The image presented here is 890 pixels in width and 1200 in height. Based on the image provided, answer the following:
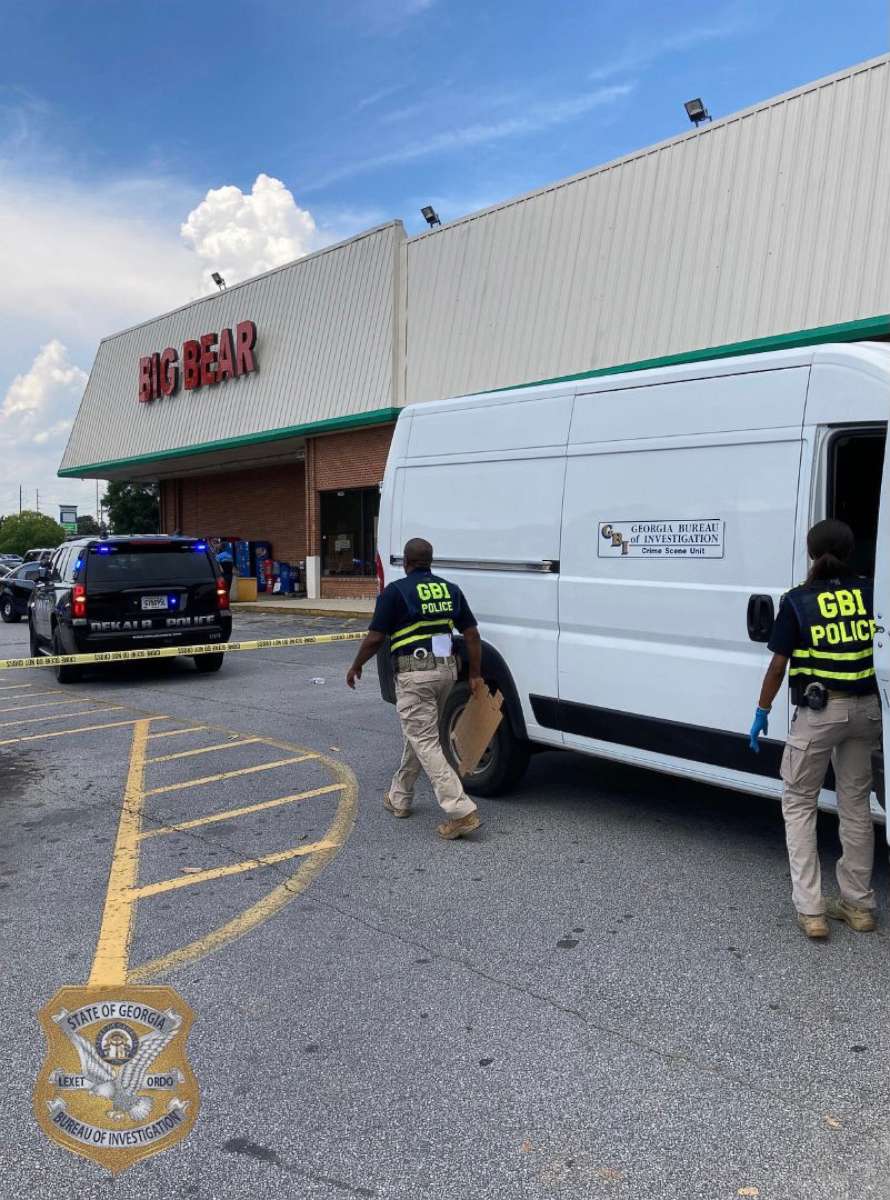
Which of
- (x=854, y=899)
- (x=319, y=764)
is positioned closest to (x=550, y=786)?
(x=319, y=764)

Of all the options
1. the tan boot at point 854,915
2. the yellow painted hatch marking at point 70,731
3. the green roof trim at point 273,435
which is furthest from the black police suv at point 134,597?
the green roof trim at point 273,435

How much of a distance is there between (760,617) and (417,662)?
1914 millimetres

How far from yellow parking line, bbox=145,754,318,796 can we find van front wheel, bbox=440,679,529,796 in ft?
5.23

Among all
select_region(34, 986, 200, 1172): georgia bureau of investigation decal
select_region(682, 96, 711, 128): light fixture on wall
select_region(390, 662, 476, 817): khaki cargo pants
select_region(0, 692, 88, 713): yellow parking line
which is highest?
select_region(682, 96, 711, 128): light fixture on wall

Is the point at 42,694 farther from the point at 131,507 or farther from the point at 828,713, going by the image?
the point at 131,507

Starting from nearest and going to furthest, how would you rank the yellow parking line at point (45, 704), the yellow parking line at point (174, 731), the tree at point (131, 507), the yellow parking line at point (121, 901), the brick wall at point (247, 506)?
the yellow parking line at point (121, 901) < the yellow parking line at point (174, 731) < the yellow parking line at point (45, 704) < the brick wall at point (247, 506) < the tree at point (131, 507)

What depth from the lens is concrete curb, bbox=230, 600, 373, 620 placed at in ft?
69.8

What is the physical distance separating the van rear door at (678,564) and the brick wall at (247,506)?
83.5ft

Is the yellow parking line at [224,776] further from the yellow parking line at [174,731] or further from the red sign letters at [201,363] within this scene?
the red sign letters at [201,363]

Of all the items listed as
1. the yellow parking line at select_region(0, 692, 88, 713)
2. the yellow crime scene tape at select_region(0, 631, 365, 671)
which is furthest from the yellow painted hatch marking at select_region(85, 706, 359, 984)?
the yellow parking line at select_region(0, 692, 88, 713)

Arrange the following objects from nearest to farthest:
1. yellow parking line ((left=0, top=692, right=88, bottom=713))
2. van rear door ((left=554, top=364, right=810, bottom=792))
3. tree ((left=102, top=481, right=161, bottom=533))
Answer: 1. van rear door ((left=554, top=364, right=810, bottom=792))
2. yellow parking line ((left=0, top=692, right=88, bottom=713))
3. tree ((left=102, top=481, right=161, bottom=533))

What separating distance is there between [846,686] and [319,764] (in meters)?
4.18

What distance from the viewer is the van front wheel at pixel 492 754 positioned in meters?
5.91

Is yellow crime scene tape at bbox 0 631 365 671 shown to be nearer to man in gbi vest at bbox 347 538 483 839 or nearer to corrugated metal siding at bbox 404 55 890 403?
man in gbi vest at bbox 347 538 483 839
